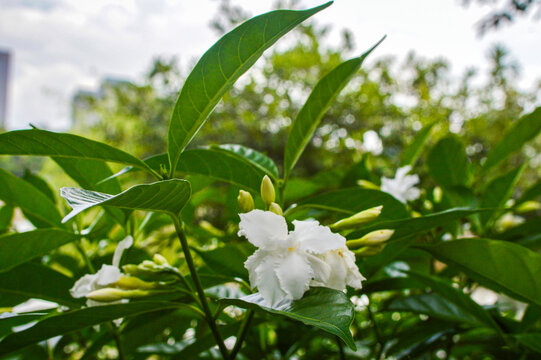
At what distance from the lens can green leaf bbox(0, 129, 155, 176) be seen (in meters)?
0.39

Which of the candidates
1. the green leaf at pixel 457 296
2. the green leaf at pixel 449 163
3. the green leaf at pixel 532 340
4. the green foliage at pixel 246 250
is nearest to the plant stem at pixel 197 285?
the green foliage at pixel 246 250

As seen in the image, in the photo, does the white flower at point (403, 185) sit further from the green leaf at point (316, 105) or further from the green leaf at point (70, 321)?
the green leaf at point (70, 321)

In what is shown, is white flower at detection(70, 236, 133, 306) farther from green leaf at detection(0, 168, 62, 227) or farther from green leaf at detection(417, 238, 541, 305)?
green leaf at detection(417, 238, 541, 305)

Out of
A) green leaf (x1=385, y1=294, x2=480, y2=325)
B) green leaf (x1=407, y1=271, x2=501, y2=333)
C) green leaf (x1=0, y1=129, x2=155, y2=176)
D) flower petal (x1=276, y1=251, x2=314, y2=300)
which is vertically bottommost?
green leaf (x1=385, y1=294, x2=480, y2=325)

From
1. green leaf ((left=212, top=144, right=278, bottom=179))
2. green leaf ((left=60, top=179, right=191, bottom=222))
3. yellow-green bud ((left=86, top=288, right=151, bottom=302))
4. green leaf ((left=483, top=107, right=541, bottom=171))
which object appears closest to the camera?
green leaf ((left=60, top=179, right=191, bottom=222))

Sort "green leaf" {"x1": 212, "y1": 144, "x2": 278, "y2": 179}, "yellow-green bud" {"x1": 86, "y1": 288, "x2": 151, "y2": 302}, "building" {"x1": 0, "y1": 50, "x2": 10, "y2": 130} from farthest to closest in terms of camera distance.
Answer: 1. "building" {"x1": 0, "y1": 50, "x2": 10, "y2": 130}
2. "green leaf" {"x1": 212, "y1": 144, "x2": 278, "y2": 179}
3. "yellow-green bud" {"x1": 86, "y1": 288, "x2": 151, "y2": 302}

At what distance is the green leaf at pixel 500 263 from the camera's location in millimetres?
485

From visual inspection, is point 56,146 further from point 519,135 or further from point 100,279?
point 519,135

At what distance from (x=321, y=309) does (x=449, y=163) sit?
50 cm

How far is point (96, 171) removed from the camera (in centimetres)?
59

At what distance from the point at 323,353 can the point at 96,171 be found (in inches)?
19.9

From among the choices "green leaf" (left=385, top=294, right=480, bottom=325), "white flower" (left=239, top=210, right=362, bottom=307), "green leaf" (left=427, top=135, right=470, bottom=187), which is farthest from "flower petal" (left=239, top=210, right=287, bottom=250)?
"green leaf" (left=427, top=135, right=470, bottom=187)

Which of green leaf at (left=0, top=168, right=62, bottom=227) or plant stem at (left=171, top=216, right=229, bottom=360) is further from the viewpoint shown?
green leaf at (left=0, top=168, right=62, bottom=227)

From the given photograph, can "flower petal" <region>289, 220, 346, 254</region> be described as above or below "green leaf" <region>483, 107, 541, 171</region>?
below
